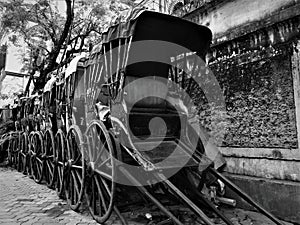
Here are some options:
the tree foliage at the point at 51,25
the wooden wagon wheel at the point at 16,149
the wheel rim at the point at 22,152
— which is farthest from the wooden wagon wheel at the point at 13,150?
the tree foliage at the point at 51,25

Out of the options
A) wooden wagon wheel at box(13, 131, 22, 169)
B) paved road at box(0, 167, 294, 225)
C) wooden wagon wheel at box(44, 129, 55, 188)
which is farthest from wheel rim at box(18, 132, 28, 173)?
wooden wagon wheel at box(44, 129, 55, 188)

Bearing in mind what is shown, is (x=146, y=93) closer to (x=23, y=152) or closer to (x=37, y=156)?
(x=37, y=156)

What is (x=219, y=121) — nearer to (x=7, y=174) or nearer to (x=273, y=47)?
(x=273, y=47)

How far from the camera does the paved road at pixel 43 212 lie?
371 centimetres

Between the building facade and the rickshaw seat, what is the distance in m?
1.28

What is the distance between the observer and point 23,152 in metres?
7.84

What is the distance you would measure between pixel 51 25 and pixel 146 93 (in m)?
9.22

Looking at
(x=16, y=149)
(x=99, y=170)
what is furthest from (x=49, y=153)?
(x=16, y=149)

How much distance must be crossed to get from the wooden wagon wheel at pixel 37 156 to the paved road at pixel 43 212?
55 cm

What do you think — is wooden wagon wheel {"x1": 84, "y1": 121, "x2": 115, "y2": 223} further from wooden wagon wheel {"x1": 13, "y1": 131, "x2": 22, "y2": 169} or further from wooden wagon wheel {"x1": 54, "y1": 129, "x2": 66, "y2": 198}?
wooden wagon wheel {"x1": 13, "y1": 131, "x2": 22, "y2": 169}

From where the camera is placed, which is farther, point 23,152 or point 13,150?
point 13,150

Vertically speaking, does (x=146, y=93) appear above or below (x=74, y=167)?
above

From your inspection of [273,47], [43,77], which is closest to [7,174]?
[43,77]

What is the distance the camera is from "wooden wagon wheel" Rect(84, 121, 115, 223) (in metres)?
3.46
